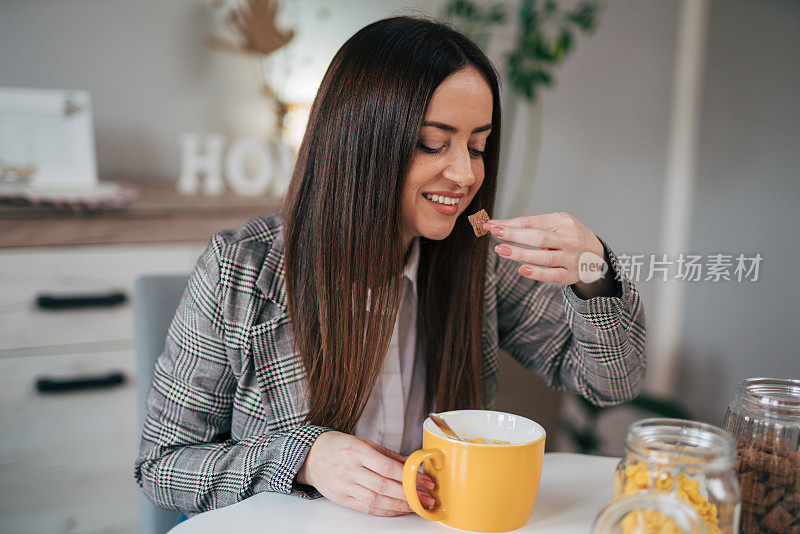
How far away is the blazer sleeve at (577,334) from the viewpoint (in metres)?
0.84

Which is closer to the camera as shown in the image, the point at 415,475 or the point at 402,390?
the point at 415,475

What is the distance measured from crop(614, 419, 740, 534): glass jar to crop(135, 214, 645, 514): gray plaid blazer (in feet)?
1.06

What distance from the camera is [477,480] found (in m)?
0.60

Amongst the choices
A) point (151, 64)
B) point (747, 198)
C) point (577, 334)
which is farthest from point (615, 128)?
point (577, 334)

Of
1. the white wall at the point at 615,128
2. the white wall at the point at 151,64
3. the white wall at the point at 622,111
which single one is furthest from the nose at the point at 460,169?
the white wall at the point at 615,128

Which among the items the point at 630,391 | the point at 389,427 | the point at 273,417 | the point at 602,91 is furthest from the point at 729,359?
the point at 273,417

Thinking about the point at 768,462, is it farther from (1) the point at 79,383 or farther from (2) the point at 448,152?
(1) the point at 79,383

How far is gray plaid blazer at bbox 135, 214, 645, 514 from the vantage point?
2.75 feet

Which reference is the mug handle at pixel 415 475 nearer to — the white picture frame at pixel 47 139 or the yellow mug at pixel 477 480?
the yellow mug at pixel 477 480

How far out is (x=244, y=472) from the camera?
79cm

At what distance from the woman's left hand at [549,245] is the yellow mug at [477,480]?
20 cm

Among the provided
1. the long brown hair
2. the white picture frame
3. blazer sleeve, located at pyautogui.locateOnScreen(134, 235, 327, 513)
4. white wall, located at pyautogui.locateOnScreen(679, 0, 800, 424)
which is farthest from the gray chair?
white wall, located at pyautogui.locateOnScreen(679, 0, 800, 424)

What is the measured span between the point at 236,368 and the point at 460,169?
0.40 meters

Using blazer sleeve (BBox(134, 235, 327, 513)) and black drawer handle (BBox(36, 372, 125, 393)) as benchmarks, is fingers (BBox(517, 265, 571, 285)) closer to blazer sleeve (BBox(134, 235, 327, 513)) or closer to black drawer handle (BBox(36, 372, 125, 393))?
blazer sleeve (BBox(134, 235, 327, 513))
